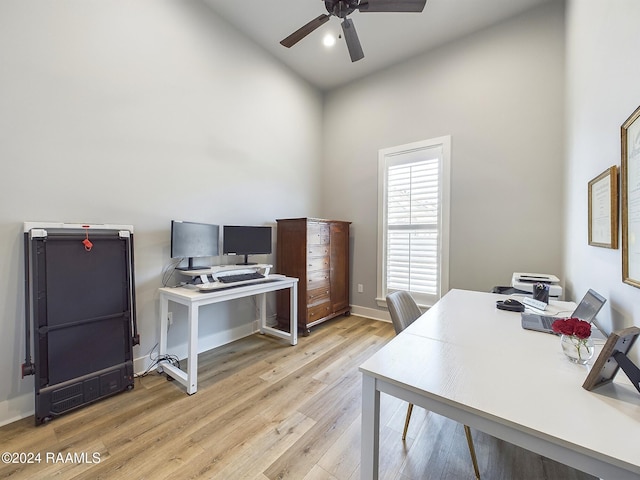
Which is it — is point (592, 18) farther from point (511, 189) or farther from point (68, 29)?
point (68, 29)

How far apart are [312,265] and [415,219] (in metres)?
1.48

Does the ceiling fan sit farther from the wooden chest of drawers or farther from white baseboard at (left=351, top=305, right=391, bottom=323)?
white baseboard at (left=351, top=305, right=391, bottom=323)

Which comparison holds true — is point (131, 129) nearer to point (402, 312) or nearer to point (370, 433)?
point (402, 312)

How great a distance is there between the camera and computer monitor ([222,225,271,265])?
9.18ft

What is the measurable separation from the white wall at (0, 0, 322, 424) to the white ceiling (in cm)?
21

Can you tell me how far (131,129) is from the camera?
2.24 meters

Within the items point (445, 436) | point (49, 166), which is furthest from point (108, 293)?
point (445, 436)

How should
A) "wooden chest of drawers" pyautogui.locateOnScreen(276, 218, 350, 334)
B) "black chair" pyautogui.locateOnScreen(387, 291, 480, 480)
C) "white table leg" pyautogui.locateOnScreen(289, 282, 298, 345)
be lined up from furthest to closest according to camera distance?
"wooden chest of drawers" pyautogui.locateOnScreen(276, 218, 350, 334)
"white table leg" pyautogui.locateOnScreen(289, 282, 298, 345)
"black chair" pyautogui.locateOnScreen(387, 291, 480, 480)

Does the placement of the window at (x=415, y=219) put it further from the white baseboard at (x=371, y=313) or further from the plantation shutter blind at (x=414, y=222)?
the white baseboard at (x=371, y=313)

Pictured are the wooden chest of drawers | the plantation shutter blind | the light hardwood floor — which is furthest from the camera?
the plantation shutter blind

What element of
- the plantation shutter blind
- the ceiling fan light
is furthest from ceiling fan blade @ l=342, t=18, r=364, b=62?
the plantation shutter blind

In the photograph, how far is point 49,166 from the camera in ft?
6.13

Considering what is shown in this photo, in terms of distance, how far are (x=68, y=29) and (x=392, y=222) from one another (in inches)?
140

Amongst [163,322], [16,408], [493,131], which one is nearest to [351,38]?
[493,131]
